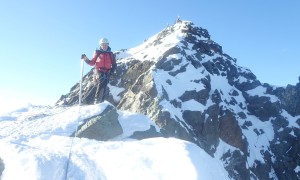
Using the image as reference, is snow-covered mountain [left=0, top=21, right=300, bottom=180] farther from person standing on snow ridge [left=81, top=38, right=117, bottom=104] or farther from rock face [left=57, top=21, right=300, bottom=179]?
person standing on snow ridge [left=81, top=38, right=117, bottom=104]

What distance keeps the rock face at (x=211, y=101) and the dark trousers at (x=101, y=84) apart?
3488 cm

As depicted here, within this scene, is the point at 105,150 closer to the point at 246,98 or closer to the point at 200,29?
the point at 246,98

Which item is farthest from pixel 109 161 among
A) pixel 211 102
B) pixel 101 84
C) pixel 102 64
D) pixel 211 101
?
pixel 211 101

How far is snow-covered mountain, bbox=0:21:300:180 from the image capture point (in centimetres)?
6419

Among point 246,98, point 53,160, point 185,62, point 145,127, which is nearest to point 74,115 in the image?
point 145,127

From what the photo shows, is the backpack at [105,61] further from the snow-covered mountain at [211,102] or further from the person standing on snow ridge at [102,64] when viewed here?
the snow-covered mountain at [211,102]

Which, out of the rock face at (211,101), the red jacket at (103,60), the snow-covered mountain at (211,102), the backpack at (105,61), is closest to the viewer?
the red jacket at (103,60)

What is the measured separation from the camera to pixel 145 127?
50.6 ft

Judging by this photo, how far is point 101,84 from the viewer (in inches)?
749

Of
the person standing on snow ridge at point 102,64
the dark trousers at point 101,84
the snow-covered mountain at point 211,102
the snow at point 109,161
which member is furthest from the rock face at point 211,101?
the snow at point 109,161

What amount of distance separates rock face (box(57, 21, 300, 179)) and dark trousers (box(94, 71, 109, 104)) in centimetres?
3488

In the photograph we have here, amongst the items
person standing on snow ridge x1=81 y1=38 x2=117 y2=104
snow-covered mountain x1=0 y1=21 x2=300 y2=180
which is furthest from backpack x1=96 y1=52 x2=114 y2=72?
snow-covered mountain x1=0 y1=21 x2=300 y2=180

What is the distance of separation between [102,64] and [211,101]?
60380 mm

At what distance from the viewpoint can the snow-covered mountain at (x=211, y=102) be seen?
6419 centimetres
